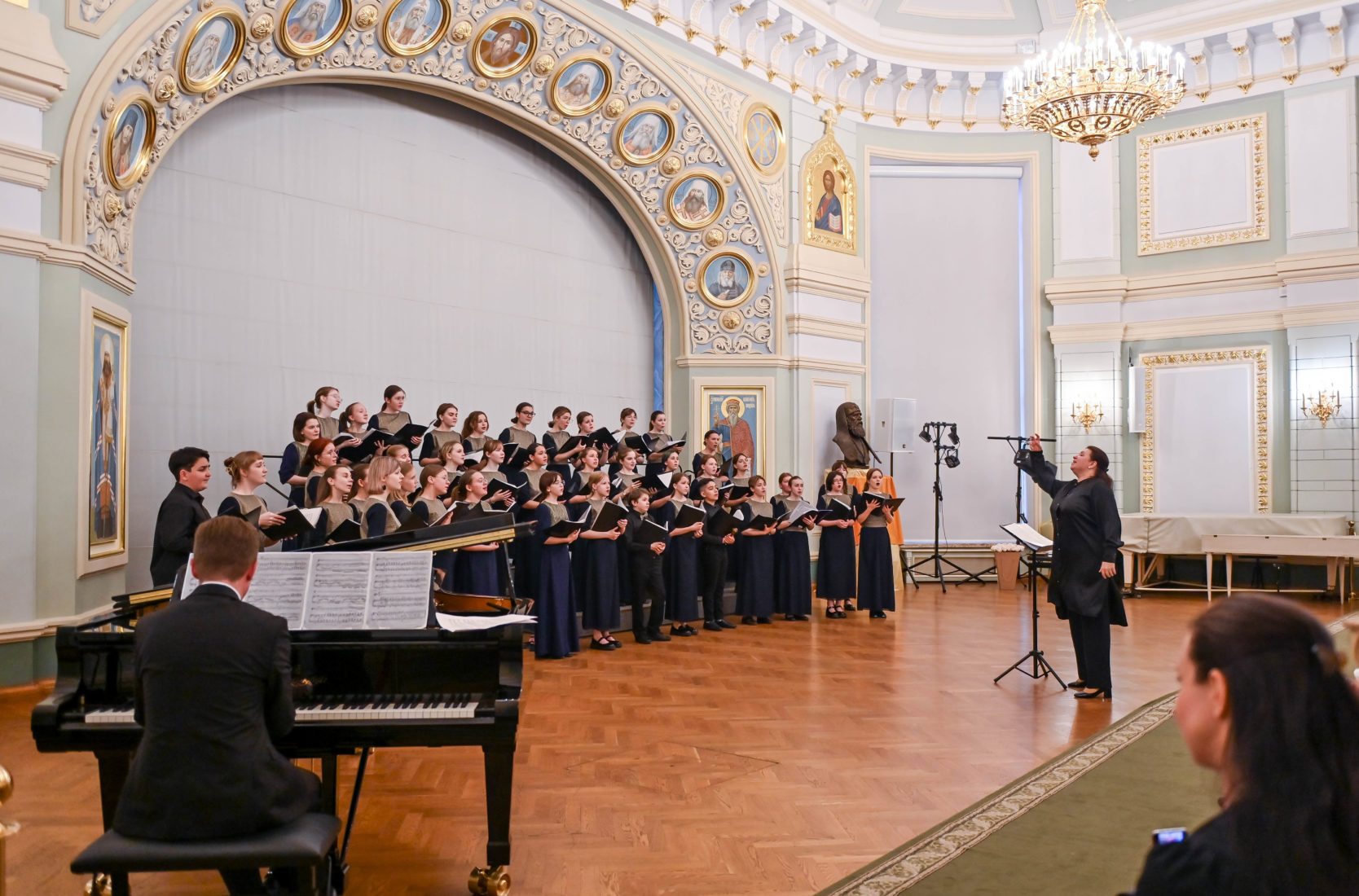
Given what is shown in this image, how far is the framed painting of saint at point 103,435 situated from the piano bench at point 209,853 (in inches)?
198

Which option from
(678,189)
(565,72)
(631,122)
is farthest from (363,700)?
(678,189)

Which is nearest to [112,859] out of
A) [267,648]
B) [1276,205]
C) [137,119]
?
[267,648]

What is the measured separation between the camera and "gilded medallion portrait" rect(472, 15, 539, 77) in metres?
Answer: 9.98

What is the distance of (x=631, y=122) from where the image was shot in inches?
448

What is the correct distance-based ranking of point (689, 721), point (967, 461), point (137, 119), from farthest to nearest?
point (967, 461), point (137, 119), point (689, 721)

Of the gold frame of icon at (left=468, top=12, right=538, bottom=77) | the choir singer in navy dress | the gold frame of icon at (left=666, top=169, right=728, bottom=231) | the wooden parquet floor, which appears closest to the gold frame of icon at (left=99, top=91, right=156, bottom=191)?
the gold frame of icon at (left=468, top=12, right=538, bottom=77)

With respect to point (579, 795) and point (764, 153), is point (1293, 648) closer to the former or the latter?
point (579, 795)

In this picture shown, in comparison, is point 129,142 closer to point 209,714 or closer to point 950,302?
point 209,714

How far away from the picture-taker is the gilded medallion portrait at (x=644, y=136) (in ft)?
37.4

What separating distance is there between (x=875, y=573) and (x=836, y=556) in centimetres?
43

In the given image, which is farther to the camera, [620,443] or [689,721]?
[620,443]

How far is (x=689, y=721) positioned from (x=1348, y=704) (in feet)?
15.5

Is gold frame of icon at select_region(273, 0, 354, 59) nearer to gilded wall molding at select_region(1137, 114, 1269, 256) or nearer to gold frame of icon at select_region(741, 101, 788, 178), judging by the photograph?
gold frame of icon at select_region(741, 101, 788, 178)

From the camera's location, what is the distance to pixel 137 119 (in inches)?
291
